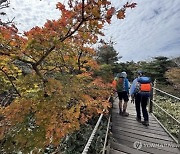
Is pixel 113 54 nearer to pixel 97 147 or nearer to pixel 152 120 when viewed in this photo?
pixel 152 120

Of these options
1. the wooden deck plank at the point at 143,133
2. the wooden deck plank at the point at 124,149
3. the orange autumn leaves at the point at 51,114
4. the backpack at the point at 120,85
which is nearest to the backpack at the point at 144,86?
the backpack at the point at 120,85

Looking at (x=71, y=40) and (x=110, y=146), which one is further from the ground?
(x=71, y=40)

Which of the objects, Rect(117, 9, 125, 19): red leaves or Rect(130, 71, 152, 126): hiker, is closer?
Rect(117, 9, 125, 19): red leaves

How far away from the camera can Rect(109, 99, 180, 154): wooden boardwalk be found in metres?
5.25

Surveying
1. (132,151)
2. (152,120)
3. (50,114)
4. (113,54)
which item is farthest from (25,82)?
(113,54)

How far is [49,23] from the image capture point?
5.21 meters

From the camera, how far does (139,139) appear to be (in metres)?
5.90

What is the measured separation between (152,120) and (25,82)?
4.92 meters

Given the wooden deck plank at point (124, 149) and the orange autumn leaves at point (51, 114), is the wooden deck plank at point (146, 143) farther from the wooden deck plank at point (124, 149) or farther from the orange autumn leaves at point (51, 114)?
the orange autumn leaves at point (51, 114)

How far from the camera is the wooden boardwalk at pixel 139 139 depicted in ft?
17.2

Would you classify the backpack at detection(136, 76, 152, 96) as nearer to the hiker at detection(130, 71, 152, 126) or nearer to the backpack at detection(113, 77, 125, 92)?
the hiker at detection(130, 71, 152, 126)

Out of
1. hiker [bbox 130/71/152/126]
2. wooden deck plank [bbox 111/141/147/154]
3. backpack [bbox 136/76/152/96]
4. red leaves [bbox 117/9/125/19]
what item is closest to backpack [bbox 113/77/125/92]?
hiker [bbox 130/71/152/126]

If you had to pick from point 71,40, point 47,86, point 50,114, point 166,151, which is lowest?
point 166,151

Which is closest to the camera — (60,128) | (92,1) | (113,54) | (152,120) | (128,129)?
(92,1)
